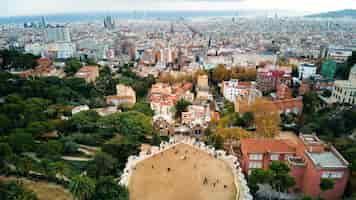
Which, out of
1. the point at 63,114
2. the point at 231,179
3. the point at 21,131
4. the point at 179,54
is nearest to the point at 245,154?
the point at 231,179

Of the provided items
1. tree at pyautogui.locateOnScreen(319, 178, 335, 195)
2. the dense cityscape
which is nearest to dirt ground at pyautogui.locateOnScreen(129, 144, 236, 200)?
the dense cityscape

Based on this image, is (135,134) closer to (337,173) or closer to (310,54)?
(337,173)

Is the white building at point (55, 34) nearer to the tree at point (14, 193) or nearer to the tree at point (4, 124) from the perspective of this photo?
the tree at point (4, 124)

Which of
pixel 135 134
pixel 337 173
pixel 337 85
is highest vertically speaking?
pixel 337 85

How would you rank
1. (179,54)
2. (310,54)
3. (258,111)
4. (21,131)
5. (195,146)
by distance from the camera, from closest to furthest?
1. (195,146)
2. (21,131)
3. (258,111)
4. (310,54)
5. (179,54)

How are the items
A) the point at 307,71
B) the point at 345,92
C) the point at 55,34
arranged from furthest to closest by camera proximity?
the point at 55,34
the point at 307,71
the point at 345,92

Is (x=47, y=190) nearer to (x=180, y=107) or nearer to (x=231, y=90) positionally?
(x=180, y=107)

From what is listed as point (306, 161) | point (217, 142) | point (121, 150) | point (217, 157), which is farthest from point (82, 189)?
point (306, 161)
